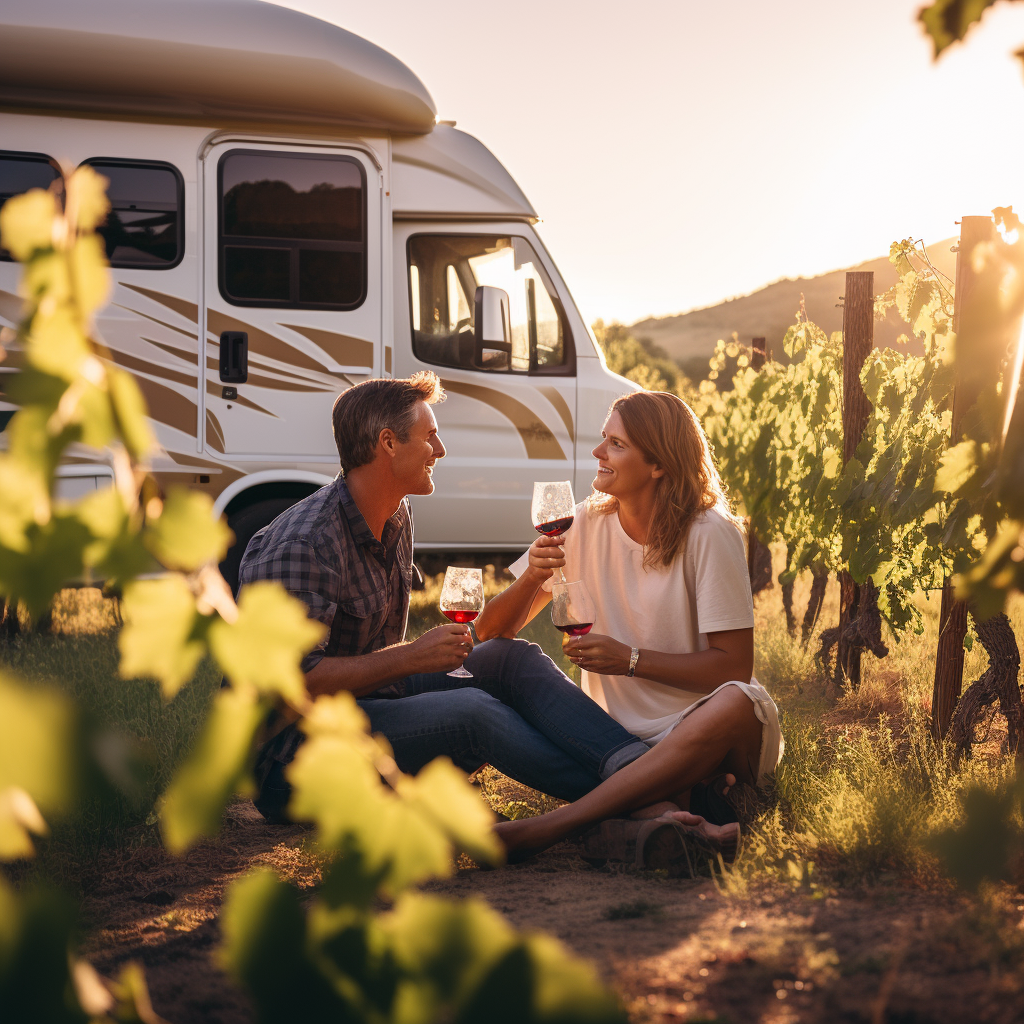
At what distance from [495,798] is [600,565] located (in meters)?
0.81

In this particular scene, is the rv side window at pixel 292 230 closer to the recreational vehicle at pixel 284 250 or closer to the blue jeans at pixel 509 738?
the recreational vehicle at pixel 284 250

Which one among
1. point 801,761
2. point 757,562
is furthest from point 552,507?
point 757,562

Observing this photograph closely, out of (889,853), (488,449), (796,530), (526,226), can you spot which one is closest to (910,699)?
(796,530)

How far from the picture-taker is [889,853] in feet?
7.32

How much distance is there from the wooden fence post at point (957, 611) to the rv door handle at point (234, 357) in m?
3.35

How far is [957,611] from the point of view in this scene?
3336 millimetres

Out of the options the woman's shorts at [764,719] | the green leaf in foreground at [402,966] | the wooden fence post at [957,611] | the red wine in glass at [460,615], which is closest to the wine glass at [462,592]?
the red wine in glass at [460,615]

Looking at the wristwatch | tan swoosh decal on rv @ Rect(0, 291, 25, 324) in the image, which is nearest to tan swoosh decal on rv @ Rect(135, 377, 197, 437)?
tan swoosh decal on rv @ Rect(0, 291, 25, 324)

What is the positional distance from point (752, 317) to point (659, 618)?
69310mm

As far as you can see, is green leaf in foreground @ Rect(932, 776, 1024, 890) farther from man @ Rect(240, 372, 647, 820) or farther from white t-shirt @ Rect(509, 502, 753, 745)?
white t-shirt @ Rect(509, 502, 753, 745)

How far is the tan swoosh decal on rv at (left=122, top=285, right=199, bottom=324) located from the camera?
16.8 feet

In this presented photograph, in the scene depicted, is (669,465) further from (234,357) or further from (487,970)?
(234,357)

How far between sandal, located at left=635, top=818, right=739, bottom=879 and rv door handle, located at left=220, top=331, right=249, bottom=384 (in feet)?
11.7

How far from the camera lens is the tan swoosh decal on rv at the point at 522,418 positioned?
5551 mm
